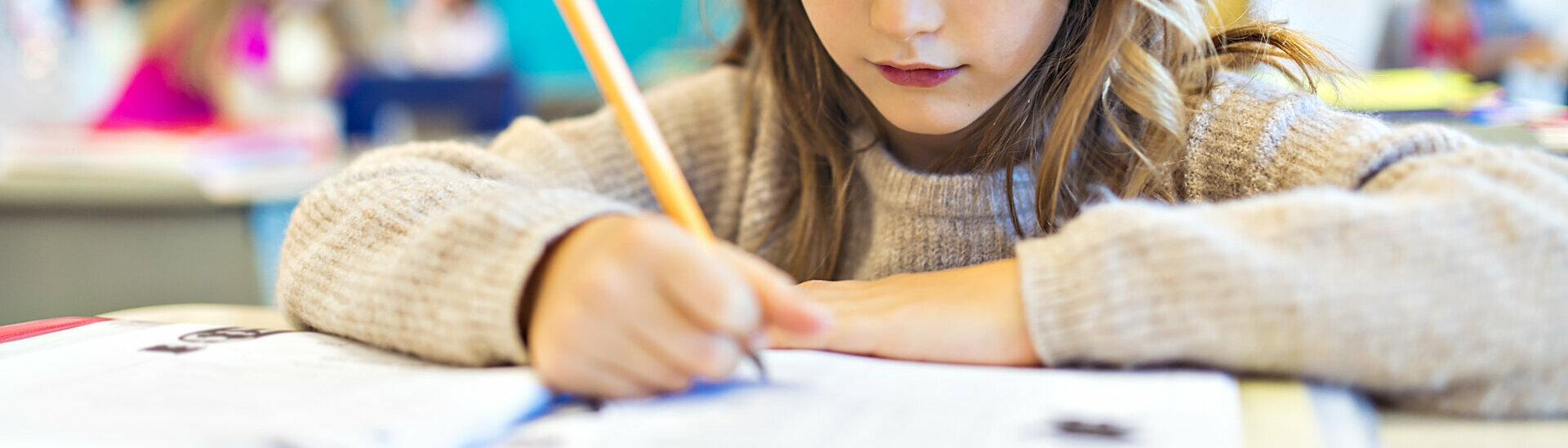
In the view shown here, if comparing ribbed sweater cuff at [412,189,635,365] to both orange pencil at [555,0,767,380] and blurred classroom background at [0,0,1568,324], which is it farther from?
blurred classroom background at [0,0,1568,324]

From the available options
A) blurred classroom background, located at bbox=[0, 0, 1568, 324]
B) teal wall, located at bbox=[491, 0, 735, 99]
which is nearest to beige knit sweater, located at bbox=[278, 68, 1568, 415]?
blurred classroom background, located at bbox=[0, 0, 1568, 324]

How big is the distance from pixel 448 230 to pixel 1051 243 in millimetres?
236

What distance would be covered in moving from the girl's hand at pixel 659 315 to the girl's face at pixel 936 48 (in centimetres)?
22

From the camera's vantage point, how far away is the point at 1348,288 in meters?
0.35

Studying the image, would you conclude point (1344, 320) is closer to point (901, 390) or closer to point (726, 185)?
point (901, 390)

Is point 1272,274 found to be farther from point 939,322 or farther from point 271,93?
point 271,93

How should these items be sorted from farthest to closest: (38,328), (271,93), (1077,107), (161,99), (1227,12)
Answer: 1. (271,93)
2. (161,99)
3. (1227,12)
4. (1077,107)
5. (38,328)

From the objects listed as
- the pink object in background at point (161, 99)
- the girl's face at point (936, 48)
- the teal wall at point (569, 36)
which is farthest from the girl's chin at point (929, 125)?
the teal wall at point (569, 36)

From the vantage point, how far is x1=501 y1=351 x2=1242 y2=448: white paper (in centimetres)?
29

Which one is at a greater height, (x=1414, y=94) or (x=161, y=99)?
(x=161, y=99)

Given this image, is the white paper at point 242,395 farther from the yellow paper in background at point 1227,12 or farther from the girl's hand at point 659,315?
the yellow paper in background at point 1227,12

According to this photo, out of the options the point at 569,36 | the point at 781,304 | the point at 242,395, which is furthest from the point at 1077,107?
the point at 569,36

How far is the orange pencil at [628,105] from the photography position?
1.22ft

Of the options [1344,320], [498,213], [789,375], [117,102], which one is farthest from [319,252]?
[117,102]
